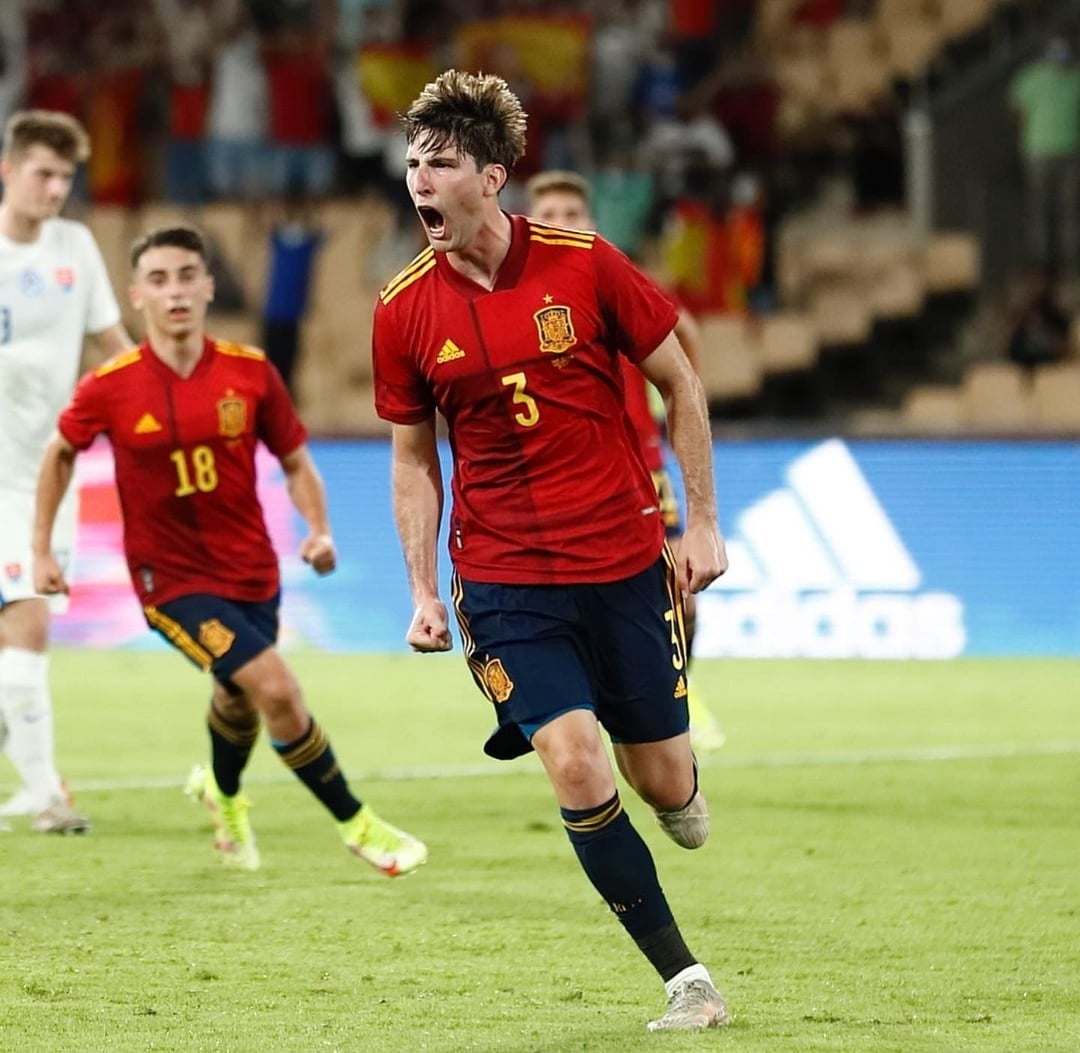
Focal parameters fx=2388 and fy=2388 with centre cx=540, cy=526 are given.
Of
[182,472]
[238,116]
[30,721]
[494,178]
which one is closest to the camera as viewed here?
[494,178]

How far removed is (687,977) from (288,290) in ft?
48.6

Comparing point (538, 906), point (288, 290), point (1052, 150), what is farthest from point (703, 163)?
point (538, 906)

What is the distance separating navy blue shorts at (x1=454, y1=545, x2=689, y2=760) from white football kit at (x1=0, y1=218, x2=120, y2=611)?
361cm

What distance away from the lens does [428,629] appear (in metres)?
5.50

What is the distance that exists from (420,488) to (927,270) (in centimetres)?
1518

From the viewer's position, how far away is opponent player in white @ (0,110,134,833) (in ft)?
28.4

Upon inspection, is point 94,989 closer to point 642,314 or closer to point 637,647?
→ point 637,647

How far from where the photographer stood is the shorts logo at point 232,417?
789cm

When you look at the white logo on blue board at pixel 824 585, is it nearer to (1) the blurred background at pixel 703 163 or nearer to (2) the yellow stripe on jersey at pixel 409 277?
(1) the blurred background at pixel 703 163

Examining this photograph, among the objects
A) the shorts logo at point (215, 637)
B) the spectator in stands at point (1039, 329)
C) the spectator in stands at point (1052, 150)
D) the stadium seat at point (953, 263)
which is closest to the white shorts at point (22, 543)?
the shorts logo at point (215, 637)

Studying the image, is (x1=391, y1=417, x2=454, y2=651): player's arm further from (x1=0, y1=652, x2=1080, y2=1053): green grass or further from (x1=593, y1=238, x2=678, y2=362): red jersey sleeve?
(x1=0, y1=652, x2=1080, y2=1053): green grass

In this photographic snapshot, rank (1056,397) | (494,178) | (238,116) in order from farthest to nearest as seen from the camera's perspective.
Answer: (238,116), (1056,397), (494,178)

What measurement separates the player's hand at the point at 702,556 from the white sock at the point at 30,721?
387 cm

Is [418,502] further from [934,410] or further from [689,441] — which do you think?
[934,410]
